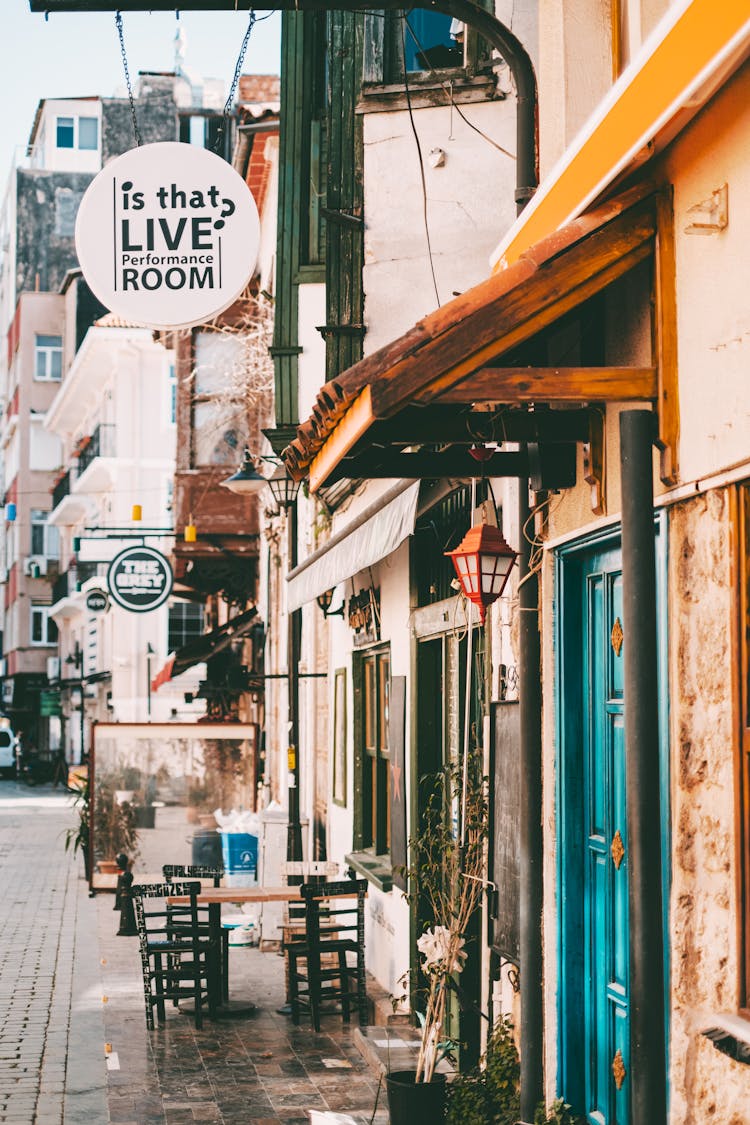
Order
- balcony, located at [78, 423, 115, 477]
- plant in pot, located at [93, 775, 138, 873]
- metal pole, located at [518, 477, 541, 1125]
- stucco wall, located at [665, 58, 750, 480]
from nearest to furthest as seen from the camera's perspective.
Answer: stucco wall, located at [665, 58, 750, 480] < metal pole, located at [518, 477, 541, 1125] < plant in pot, located at [93, 775, 138, 873] < balcony, located at [78, 423, 115, 477]

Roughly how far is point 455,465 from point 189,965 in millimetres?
Result: 5836

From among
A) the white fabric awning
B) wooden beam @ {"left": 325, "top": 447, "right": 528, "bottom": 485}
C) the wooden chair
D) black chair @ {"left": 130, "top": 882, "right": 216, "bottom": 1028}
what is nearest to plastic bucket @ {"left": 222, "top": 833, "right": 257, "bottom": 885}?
the wooden chair

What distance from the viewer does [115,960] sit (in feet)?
45.6

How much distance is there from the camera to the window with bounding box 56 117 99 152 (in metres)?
65.1

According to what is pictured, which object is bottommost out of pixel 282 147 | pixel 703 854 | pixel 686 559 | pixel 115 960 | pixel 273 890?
pixel 115 960

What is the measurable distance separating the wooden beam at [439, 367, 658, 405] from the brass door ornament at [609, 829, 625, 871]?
5.78ft

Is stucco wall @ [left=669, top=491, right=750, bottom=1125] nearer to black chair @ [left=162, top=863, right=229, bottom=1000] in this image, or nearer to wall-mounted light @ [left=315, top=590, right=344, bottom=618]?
black chair @ [left=162, top=863, right=229, bottom=1000]

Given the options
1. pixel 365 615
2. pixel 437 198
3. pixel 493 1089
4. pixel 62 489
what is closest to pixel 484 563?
pixel 493 1089

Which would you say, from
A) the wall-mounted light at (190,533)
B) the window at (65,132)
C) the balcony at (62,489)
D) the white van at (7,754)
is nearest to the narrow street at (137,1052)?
the wall-mounted light at (190,533)

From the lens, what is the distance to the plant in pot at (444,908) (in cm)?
721

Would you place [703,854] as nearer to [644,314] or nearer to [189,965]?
[644,314]

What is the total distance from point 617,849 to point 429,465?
196 cm

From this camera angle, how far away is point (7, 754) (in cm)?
5519

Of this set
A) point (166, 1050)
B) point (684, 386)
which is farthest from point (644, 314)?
point (166, 1050)
